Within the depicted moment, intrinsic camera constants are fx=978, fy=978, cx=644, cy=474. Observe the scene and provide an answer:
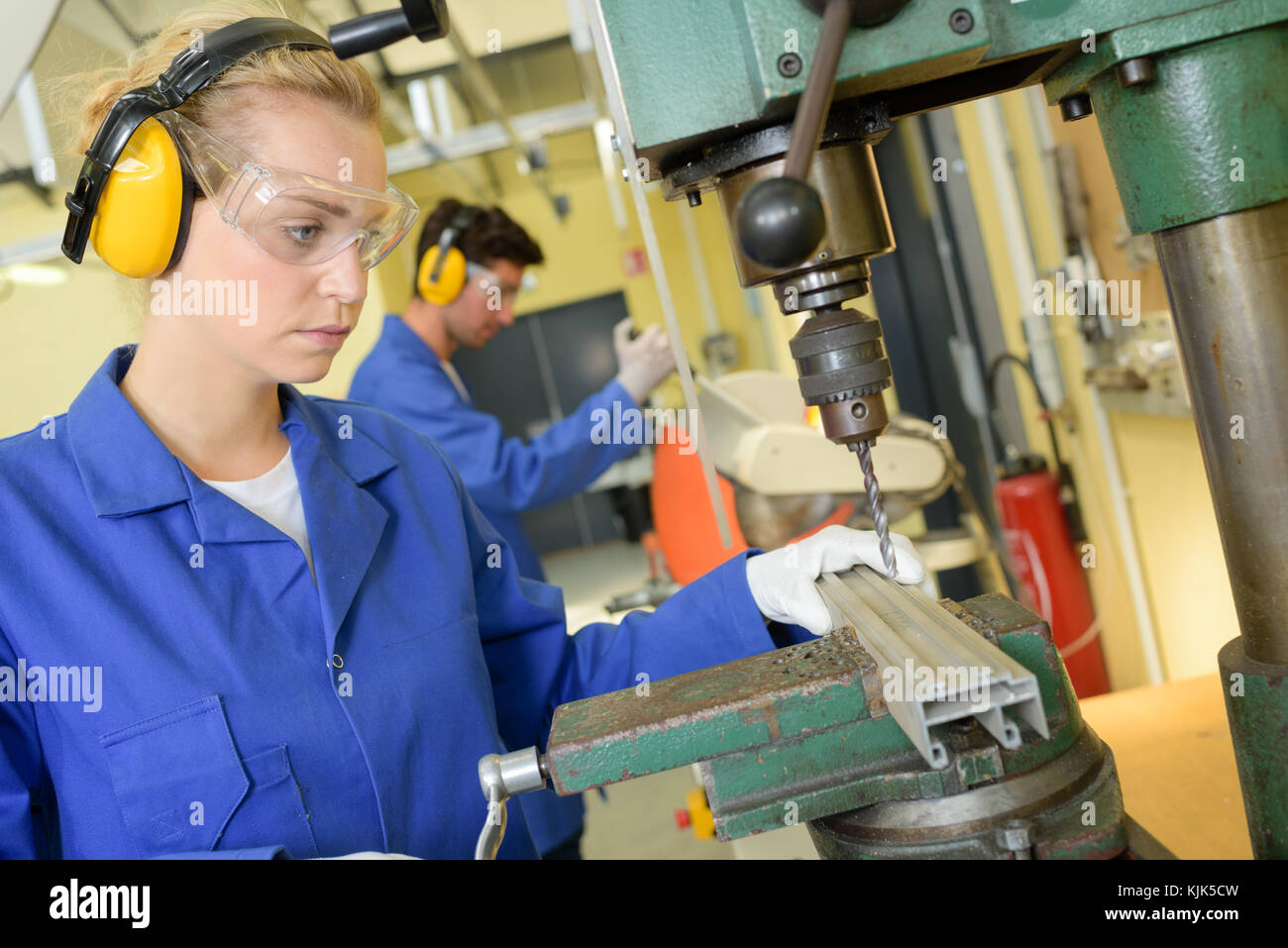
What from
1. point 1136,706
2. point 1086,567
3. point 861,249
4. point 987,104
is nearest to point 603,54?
point 861,249

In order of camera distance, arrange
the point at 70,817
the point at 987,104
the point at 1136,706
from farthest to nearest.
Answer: the point at 987,104, the point at 1136,706, the point at 70,817

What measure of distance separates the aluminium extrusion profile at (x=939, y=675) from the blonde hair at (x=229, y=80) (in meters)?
0.76

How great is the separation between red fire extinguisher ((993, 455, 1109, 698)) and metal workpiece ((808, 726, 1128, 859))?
201cm

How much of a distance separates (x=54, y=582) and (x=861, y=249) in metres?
0.77

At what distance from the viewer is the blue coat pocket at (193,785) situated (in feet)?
2.89

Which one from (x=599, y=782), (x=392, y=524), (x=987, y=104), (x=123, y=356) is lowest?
(x=599, y=782)

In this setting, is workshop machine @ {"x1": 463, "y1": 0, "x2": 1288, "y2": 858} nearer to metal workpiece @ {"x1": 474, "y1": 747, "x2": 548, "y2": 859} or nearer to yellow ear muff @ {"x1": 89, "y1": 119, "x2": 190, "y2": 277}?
metal workpiece @ {"x1": 474, "y1": 747, "x2": 548, "y2": 859}

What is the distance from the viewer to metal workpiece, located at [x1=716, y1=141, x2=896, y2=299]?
0.69m

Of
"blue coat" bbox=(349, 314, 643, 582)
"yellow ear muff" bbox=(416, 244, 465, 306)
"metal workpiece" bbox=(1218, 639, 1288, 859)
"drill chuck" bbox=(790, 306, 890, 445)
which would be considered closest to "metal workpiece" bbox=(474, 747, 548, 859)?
"drill chuck" bbox=(790, 306, 890, 445)

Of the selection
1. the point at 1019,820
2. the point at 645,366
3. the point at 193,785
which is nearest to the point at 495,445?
the point at 645,366

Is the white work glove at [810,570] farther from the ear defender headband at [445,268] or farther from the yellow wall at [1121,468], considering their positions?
the ear defender headband at [445,268]

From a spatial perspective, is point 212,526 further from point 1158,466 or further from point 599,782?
point 1158,466
